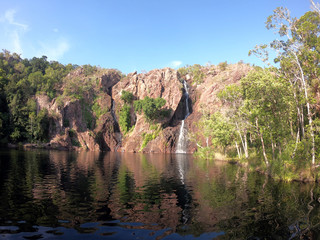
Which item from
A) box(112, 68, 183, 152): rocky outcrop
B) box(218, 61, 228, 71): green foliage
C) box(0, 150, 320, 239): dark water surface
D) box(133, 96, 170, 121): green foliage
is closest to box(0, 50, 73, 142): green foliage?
box(112, 68, 183, 152): rocky outcrop

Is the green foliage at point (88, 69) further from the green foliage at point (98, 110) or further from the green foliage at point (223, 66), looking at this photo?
the green foliage at point (223, 66)

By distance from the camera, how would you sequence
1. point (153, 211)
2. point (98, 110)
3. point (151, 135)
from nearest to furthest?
point (153, 211) → point (151, 135) → point (98, 110)

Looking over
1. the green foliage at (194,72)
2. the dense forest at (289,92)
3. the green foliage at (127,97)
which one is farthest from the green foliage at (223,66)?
the dense forest at (289,92)

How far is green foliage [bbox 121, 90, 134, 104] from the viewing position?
11650cm

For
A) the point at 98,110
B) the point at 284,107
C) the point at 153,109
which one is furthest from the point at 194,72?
the point at 284,107

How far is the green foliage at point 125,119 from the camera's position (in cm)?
11306

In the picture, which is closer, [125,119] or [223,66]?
[125,119]

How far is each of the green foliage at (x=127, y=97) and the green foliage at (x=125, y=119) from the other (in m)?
3.23

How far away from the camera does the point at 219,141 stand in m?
56.6

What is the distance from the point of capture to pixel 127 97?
384 ft

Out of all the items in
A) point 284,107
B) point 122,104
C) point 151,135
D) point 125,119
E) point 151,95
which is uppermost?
point 151,95

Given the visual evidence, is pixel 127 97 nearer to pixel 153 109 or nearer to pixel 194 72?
pixel 153 109

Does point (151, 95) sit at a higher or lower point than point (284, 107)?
higher

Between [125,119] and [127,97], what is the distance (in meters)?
12.2
